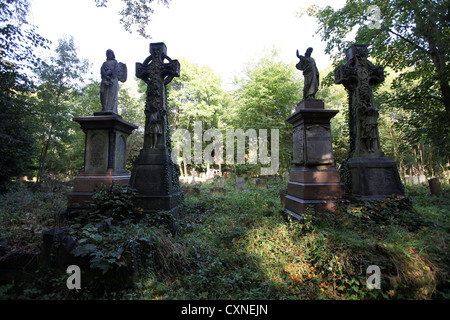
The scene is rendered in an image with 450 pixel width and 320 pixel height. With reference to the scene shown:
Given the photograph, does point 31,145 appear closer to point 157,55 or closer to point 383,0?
point 157,55

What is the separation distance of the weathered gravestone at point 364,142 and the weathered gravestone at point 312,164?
62 cm

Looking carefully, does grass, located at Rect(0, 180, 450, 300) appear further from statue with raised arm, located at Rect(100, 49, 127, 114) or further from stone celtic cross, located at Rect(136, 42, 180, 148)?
statue with raised arm, located at Rect(100, 49, 127, 114)

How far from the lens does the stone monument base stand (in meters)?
4.77

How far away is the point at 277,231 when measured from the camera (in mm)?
4016

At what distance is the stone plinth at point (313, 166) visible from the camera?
4.63 metres

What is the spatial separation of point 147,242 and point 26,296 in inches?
54.0

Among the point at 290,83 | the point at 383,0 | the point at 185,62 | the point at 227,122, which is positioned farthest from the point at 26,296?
the point at 185,62

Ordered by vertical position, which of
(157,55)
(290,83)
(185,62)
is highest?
(185,62)

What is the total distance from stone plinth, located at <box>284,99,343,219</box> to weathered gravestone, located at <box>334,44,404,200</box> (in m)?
0.62

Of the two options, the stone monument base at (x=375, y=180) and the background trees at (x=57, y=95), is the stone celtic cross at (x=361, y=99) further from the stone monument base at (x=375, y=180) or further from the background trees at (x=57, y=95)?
the background trees at (x=57, y=95)

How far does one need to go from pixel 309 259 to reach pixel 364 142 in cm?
356

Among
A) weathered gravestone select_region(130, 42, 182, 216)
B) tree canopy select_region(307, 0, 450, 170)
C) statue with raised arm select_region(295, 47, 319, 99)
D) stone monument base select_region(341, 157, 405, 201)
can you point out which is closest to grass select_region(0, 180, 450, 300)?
stone monument base select_region(341, 157, 405, 201)

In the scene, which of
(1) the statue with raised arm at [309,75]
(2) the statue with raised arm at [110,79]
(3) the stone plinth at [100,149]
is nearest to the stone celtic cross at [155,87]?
(3) the stone plinth at [100,149]
